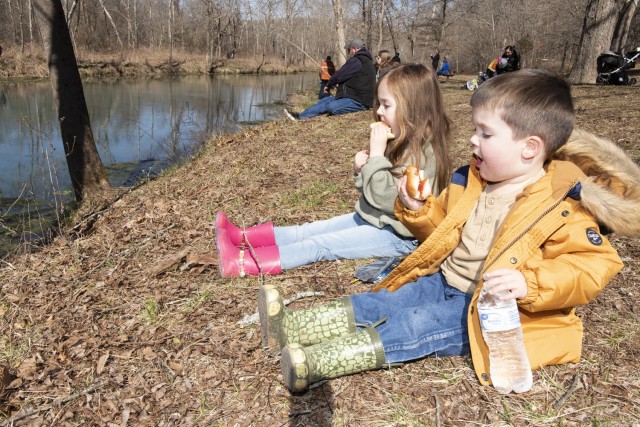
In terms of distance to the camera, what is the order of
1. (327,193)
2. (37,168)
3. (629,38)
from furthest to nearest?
(629,38) < (37,168) < (327,193)

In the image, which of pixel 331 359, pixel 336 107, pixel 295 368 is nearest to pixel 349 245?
pixel 331 359

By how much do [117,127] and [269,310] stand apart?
1226cm

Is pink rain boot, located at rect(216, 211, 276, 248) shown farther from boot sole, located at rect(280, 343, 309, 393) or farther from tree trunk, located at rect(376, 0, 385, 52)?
tree trunk, located at rect(376, 0, 385, 52)

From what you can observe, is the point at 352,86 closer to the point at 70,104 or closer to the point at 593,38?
the point at 70,104

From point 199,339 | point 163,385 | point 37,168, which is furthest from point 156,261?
point 37,168

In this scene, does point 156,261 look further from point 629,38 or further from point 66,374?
point 629,38

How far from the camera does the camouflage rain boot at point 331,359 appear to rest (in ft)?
7.00

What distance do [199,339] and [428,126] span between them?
2003 mm

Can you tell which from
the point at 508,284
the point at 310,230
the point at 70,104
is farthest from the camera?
the point at 70,104

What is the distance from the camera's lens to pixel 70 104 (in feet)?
23.2

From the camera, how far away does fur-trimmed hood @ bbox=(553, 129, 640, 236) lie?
6.51 feet

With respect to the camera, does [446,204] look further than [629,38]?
No

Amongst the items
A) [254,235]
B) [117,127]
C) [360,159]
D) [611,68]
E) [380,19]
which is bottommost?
[117,127]

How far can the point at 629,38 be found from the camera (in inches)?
1318
